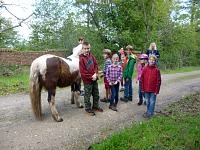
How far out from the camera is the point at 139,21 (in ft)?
49.0

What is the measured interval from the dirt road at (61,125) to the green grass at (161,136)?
458 mm

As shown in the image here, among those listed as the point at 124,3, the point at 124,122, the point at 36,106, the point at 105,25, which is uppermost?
the point at 124,3

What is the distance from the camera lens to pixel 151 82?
499 cm

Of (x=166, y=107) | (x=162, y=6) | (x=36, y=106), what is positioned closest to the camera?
(x=36, y=106)

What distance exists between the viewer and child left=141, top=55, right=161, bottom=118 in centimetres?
499

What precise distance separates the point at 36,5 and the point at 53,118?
41.2ft

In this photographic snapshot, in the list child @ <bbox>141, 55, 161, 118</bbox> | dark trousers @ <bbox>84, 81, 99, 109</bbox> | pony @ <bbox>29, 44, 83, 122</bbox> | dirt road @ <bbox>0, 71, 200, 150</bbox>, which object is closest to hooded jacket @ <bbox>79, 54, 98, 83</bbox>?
dark trousers @ <bbox>84, 81, 99, 109</bbox>

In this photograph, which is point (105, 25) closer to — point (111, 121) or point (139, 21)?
point (139, 21)

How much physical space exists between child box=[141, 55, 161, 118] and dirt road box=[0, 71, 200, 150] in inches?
16.7

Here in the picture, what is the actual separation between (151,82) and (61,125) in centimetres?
234

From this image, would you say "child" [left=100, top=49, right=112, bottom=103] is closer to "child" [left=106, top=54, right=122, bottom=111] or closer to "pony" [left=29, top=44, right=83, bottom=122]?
"child" [left=106, top=54, right=122, bottom=111]

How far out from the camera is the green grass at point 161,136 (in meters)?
3.45

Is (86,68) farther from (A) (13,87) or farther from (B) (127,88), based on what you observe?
(A) (13,87)

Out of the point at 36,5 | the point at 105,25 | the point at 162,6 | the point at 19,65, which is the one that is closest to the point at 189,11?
the point at 162,6
